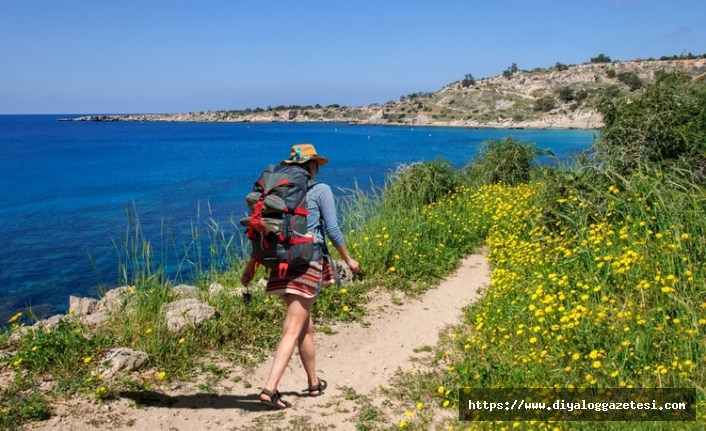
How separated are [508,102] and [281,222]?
117 m

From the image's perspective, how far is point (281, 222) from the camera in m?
Result: 4.13

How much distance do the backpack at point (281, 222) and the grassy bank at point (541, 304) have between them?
1.53m

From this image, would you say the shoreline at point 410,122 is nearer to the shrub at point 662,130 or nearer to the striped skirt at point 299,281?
the shrub at point 662,130

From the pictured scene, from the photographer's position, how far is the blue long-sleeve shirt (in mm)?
4414

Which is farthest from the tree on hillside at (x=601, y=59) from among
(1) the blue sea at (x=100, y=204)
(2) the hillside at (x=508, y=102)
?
(1) the blue sea at (x=100, y=204)

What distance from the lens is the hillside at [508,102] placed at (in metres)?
94.1

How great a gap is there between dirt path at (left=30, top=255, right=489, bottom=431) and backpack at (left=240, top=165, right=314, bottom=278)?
4.37ft

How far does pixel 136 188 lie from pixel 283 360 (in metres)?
30.1

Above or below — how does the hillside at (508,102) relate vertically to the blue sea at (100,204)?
above

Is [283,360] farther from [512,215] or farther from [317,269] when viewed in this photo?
[512,215]

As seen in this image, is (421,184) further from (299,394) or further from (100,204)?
(100,204)

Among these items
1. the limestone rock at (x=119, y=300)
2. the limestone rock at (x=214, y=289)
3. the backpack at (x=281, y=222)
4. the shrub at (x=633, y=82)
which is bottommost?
the limestone rock at (x=214, y=289)

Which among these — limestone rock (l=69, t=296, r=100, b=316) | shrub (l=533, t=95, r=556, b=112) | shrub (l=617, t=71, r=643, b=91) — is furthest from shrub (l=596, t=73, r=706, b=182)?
shrub (l=533, t=95, r=556, b=112)

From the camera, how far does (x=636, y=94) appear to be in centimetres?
1027
